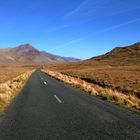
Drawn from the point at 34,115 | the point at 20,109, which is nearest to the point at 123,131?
the point at 34,115

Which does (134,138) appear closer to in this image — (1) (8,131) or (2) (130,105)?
(1) (8,131)

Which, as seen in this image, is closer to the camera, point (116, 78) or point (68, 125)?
point (68, 125)

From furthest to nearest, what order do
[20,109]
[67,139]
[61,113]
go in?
[20,109] → [61,113] → [67,139]

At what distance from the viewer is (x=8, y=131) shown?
25.6 feet

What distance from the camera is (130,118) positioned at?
10172mm

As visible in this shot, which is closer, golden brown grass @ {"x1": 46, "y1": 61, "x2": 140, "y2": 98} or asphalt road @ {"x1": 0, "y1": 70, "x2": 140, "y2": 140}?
asphalt road @ {"x1": 0, "y1": 70, "x2": 140, "y2": 140}

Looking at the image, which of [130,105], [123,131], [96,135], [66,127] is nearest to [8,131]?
[66,127]

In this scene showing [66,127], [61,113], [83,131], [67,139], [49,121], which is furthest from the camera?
[61,113]

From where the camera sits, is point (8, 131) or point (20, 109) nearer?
point (8, 131)

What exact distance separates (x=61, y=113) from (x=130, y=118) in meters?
2.82

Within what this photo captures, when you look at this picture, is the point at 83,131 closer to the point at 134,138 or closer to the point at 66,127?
the point at 66,127

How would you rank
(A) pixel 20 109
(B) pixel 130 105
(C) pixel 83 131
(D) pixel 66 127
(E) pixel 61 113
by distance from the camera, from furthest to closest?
(B) pixel 130 105
(A) pixel 20 109
(E) pixel 61 113
(D) pixel 66 127
(C) pixel 83 131

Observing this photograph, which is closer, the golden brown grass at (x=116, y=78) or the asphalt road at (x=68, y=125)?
the asphalt road at (x=68, y=125)

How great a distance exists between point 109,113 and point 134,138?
13.5 feet
